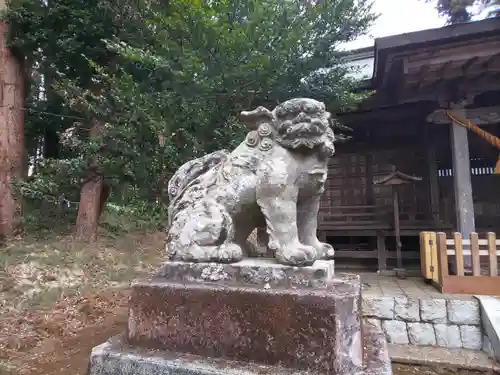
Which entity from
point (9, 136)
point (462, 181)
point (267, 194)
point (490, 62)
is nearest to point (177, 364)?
point (267, 194)

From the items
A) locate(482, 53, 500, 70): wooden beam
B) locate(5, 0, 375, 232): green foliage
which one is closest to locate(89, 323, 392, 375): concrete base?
locate(5, 0, 375, 232): green foliage

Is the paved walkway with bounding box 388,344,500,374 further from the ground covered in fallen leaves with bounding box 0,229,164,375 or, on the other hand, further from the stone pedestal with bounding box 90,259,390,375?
the ground covered in fallen leaves with bounding box 0,229,164,375

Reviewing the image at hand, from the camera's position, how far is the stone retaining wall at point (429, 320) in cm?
375

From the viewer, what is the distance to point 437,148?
304 inches

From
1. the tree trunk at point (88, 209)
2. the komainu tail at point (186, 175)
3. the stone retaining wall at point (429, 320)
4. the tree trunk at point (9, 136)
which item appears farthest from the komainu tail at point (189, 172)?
the tree trunk at point (9, 136)

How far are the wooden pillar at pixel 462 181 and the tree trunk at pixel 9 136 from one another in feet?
23.9

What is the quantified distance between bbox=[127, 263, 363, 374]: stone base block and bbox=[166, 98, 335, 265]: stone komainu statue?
101 mm

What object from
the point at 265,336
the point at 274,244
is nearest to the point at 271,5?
the point at 274,244

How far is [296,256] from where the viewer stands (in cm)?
148

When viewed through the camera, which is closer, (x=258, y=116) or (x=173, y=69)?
(x=258, y=116)

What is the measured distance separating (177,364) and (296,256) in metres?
0.66

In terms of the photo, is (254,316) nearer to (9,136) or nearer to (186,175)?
(186,175)

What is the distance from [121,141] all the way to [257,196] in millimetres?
3812

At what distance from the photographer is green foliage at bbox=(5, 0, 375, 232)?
407cm
